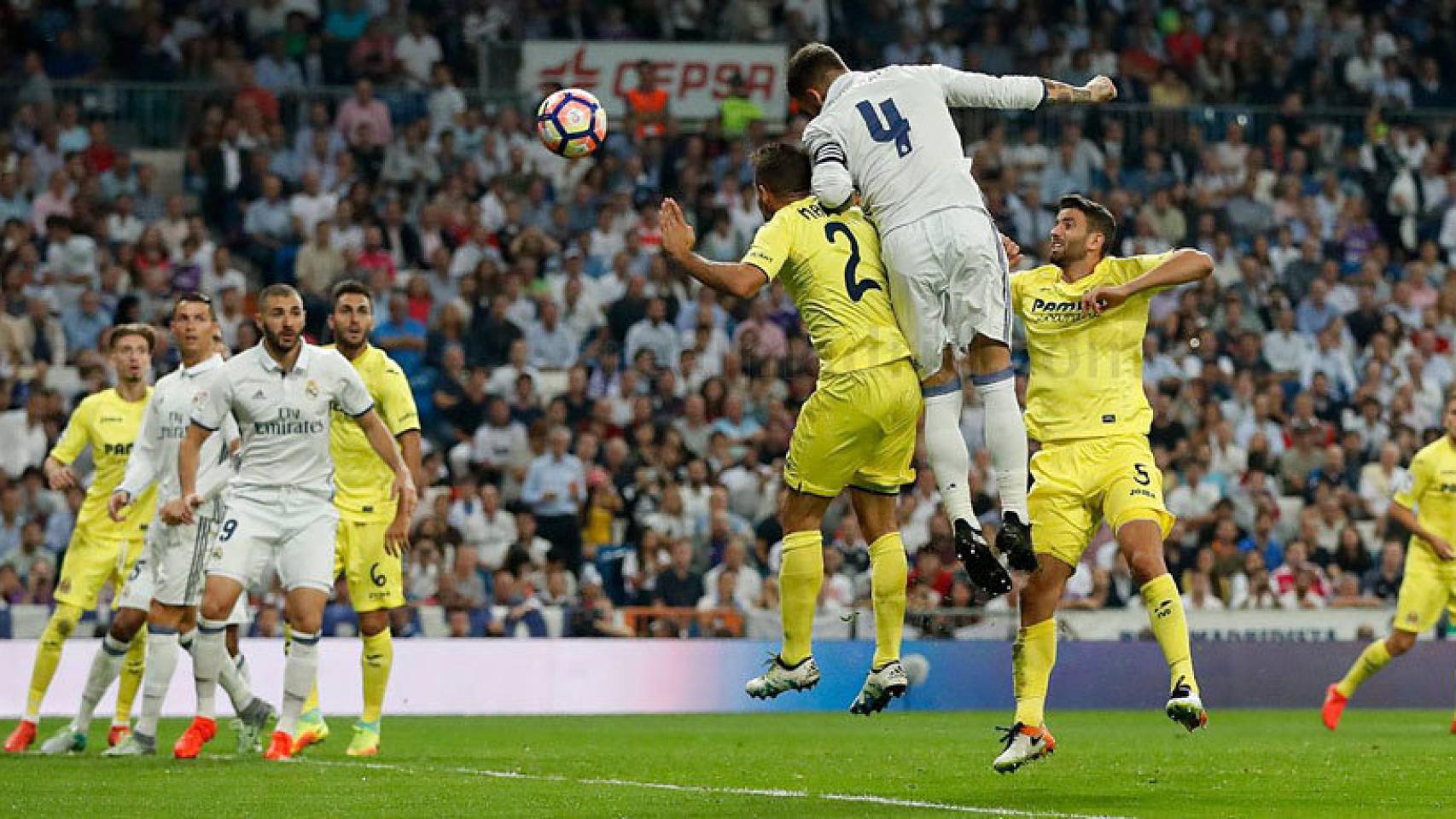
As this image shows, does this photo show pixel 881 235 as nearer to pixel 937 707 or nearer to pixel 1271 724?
pixel 1271 724

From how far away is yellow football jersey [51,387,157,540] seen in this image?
50.5ft

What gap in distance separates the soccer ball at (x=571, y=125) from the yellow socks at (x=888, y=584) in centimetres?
242

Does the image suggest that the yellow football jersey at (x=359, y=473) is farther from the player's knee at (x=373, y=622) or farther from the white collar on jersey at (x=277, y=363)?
the white collar on jersey at (x=277, y=363)

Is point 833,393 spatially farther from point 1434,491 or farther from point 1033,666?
point 1434,491

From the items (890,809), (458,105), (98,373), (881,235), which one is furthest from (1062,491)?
(458,105)

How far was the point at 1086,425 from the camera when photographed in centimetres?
1152

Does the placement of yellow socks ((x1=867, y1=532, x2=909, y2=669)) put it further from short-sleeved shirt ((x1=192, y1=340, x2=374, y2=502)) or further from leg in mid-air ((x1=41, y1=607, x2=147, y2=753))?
leg in mid-air ((x1=41, y1=607, x2=147, y2=753))

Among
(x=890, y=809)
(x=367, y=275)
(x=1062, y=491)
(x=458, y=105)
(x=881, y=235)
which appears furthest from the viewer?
(x=458, y=105)

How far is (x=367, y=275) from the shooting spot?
2339 cm

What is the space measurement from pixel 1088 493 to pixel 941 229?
71.4 inches

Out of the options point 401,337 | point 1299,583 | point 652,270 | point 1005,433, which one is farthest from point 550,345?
point 1005,433

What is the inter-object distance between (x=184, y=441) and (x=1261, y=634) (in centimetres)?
1237

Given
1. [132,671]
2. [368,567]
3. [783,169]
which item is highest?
[783,169]

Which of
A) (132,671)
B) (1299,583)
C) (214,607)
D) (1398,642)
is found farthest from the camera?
(1299,583)
